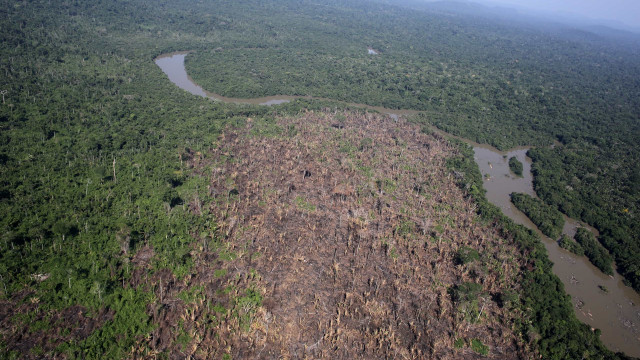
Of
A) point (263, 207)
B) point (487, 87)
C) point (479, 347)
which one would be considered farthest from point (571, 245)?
point (487, 87)

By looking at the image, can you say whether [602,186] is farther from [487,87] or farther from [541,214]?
[487,87]

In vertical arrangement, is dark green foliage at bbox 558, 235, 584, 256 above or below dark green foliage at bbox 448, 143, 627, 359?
below

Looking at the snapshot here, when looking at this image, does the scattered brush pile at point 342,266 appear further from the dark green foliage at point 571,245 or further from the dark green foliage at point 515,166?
the dark green foliage at point 515,166

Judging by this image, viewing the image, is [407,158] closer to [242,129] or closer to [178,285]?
[242,129]

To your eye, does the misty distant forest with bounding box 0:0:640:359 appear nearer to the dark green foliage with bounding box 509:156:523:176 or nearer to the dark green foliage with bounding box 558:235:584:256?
the dark green foliage with bounding box 558:235:584:256

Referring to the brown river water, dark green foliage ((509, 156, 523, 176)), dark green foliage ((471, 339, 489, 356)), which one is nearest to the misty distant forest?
dark green foliage ((471, 339, 489, 356))

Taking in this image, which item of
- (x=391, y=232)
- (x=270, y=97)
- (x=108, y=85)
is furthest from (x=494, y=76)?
(x=108, y=85)
